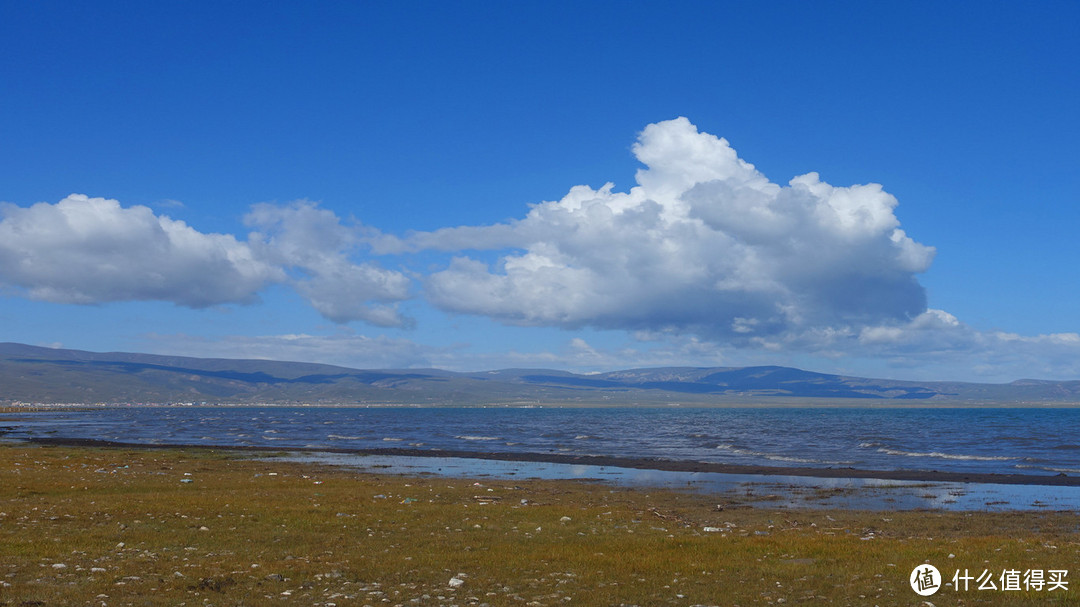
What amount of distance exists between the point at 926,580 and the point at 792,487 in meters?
31.0

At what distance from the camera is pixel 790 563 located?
1917 centimetres

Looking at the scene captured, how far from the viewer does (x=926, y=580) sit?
1683cm

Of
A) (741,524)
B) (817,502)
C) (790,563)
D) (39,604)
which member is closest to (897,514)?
(817,502)

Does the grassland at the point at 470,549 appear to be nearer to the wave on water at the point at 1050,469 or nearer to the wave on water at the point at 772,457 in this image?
the wave on water at the point at 1050,469

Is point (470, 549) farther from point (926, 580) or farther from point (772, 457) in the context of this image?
point (772, 457)

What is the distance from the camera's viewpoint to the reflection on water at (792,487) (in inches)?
1502

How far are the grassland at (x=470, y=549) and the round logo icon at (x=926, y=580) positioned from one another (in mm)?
295

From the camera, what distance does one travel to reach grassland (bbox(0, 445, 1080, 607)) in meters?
15.4

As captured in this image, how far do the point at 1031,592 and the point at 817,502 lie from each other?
23.4 metres

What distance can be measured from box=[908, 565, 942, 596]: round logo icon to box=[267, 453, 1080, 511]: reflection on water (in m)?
19.2

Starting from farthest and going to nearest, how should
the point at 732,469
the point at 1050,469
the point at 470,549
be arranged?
the point at 732,469
the point at 1050,469
the point at 470,549

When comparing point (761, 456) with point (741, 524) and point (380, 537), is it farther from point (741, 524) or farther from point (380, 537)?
point (380, 537)

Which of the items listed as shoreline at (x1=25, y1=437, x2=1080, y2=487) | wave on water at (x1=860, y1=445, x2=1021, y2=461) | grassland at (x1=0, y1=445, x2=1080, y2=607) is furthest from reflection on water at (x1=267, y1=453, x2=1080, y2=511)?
wave on water at (x1=860, y1=445, x2=1021, y2=461)

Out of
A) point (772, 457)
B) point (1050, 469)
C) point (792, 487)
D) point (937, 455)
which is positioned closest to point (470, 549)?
point (792, 487)
